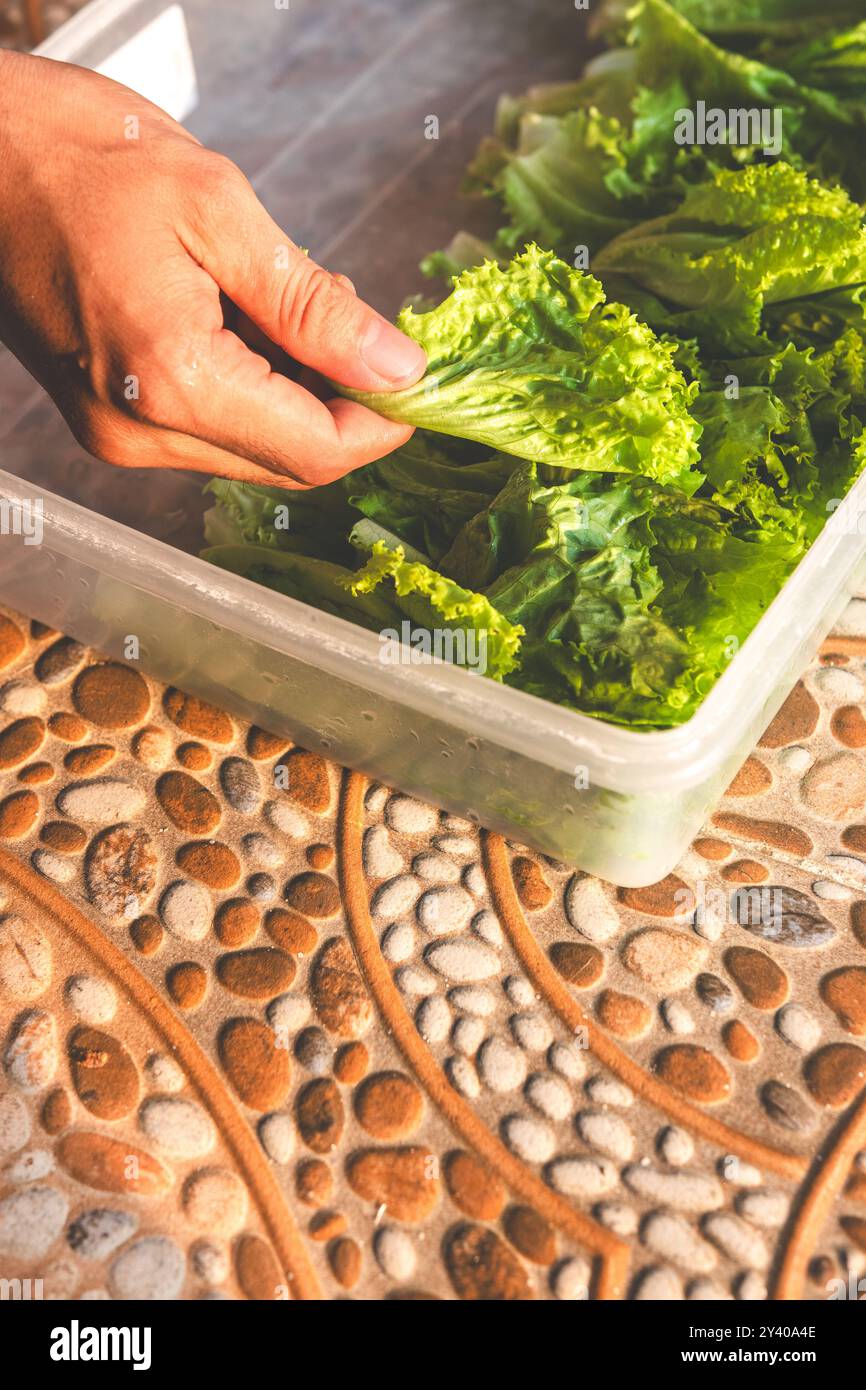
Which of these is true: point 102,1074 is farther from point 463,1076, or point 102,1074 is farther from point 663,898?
point 663,898

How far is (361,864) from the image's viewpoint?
4.85 ft

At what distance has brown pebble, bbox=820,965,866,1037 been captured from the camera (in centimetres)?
134

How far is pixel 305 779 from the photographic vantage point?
1.56 meters

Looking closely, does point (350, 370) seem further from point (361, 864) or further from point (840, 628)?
point (840, 628)

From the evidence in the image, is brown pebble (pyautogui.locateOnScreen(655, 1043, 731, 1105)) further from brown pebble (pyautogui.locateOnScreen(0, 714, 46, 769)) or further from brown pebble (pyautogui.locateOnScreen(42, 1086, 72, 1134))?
brown pebble (pyautogui.locateOnScreen(0, 714, 46, 769))

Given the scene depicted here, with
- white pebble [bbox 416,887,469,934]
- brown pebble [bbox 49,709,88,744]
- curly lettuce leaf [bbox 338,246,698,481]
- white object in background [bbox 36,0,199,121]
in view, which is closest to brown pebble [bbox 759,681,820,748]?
curly lettuce leaf [bbox 338,246,698,481]

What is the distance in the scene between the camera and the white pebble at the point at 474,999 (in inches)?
53.2

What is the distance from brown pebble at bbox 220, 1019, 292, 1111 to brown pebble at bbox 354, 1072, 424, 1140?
9 cm

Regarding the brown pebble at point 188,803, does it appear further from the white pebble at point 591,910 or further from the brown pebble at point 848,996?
the brown pebble at point 848,996

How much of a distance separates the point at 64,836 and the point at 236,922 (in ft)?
0.84

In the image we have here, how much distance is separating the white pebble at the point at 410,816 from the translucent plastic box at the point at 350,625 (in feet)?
0.09

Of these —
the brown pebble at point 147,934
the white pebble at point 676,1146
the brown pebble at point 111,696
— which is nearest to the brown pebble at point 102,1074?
the brown pebble at point 147,934

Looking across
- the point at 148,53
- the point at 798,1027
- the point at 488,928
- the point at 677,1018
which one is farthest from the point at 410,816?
the point at 148,53

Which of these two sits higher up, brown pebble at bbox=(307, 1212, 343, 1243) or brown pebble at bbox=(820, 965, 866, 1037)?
brown pebble at bbox=(820, 965, 866, 1037)
